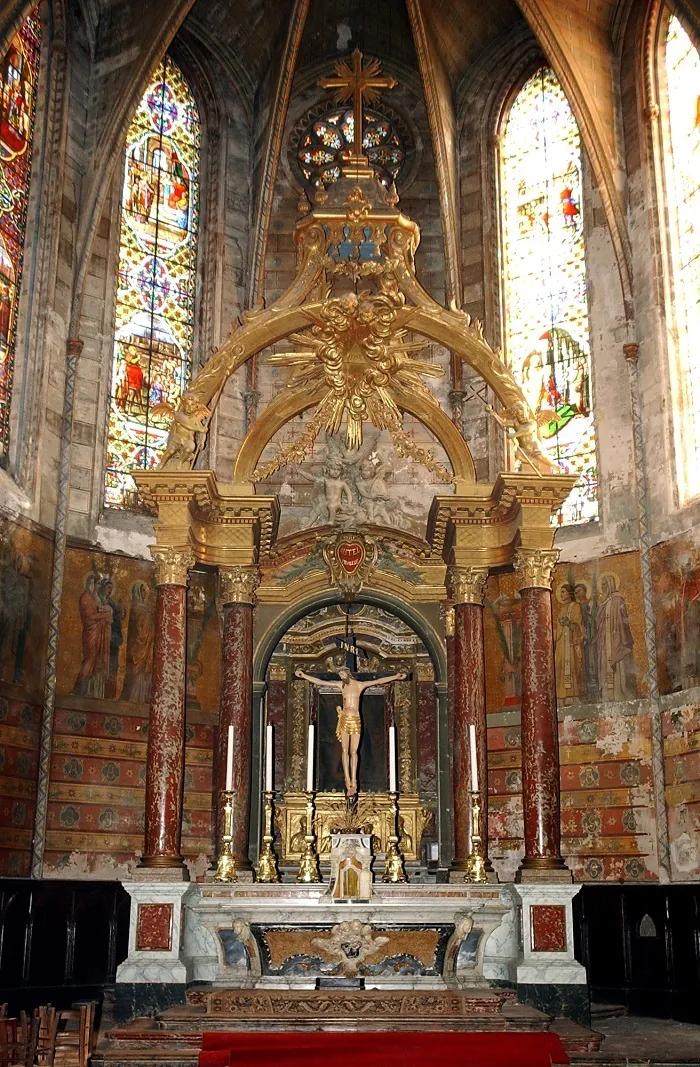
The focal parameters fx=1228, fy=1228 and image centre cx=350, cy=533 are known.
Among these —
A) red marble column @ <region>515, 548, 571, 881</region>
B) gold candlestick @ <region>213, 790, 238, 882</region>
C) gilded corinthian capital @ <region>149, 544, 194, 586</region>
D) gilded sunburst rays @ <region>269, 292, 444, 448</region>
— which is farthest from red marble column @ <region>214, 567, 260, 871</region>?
red marble column @ <region>515, 548, 571, 881</region>

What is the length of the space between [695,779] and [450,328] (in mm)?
6150

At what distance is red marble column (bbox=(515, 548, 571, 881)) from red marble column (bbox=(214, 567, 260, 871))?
3.29m

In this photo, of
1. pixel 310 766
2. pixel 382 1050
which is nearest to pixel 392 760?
pixel 310 766

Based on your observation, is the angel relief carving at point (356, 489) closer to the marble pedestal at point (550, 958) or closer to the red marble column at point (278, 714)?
the red marble column at point (278, 714)

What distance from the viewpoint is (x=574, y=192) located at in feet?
62.4

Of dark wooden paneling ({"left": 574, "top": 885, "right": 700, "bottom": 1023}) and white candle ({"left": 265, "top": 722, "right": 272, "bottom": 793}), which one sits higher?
white candle ({"left": 265, "top": 722, "right": 272, "bottom": 793})

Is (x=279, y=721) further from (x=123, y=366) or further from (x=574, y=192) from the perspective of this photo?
(x=574, y=192)

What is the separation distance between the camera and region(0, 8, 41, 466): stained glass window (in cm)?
1636

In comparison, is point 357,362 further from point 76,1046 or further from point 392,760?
point 76,1046

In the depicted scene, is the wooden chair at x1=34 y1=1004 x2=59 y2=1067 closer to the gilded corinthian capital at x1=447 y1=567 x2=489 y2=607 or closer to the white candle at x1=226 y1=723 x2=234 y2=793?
the white candle at x1=226 y1=723 x2=234 y2=793

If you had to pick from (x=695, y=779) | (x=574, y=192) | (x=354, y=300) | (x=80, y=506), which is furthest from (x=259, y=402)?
(x=695, y=779)

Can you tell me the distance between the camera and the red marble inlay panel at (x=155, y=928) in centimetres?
1226

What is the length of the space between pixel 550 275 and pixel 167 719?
31.8ft

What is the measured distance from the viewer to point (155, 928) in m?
12.3
